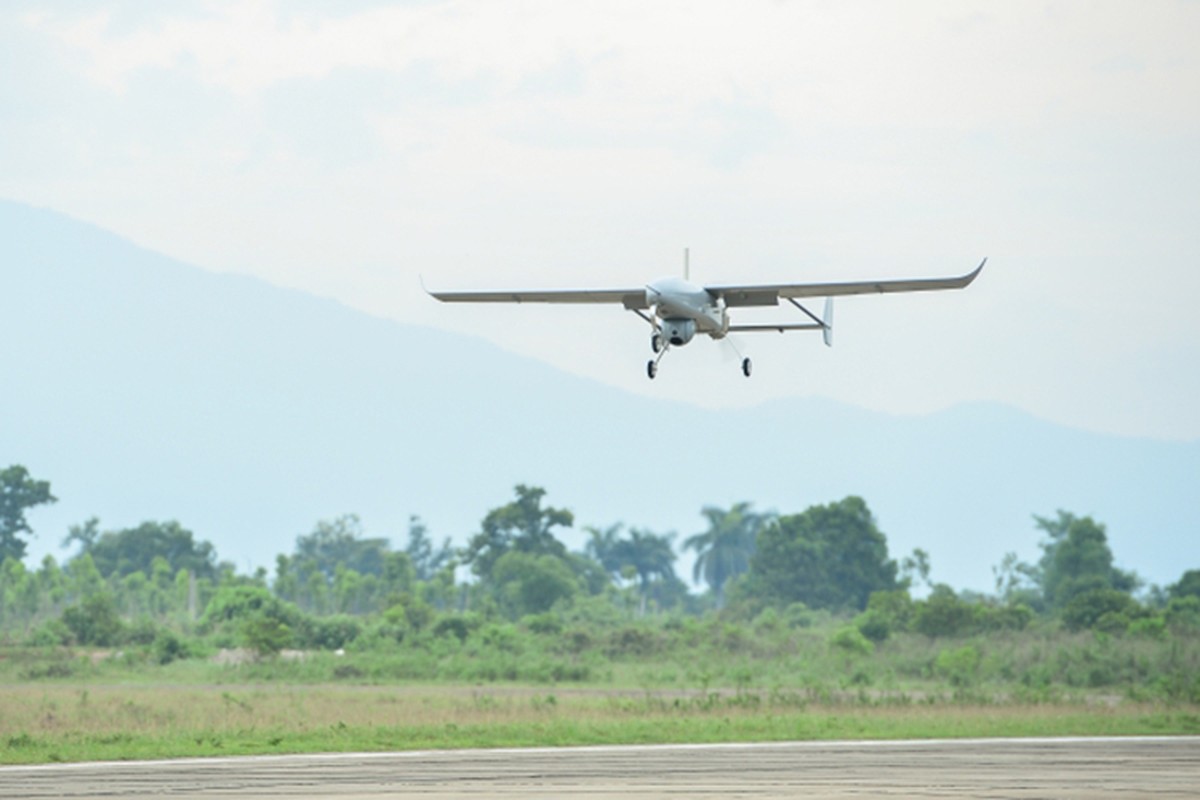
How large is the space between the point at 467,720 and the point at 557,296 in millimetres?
10977

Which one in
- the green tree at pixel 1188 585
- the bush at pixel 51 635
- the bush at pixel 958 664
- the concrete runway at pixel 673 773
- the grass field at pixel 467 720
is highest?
the green tree at pixel 1188 585

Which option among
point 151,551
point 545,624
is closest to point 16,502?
point 151,551

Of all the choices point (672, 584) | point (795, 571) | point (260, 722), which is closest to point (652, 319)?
point (260, 722)

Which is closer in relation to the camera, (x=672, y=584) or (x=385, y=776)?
(x=385, y=776)

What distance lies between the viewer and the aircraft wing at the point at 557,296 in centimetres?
3419

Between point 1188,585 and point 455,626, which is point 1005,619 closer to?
point 455,626

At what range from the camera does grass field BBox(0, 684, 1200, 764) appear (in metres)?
33.6

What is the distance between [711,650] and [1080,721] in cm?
2727

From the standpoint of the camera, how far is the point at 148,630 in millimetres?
68000

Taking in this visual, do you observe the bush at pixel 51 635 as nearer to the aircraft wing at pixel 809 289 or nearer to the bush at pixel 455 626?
the bush at pixel 455 626

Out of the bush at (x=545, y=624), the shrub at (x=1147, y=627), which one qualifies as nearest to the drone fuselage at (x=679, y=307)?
the shrub at (x=1147, y=627)

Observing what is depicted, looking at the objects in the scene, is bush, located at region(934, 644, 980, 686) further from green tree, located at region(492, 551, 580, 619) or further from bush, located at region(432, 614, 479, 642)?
green tree, located at region(492, 551, 580, 619)

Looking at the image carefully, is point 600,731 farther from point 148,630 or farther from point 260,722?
point 148,630

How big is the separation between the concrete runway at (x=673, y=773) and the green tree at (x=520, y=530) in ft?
255
